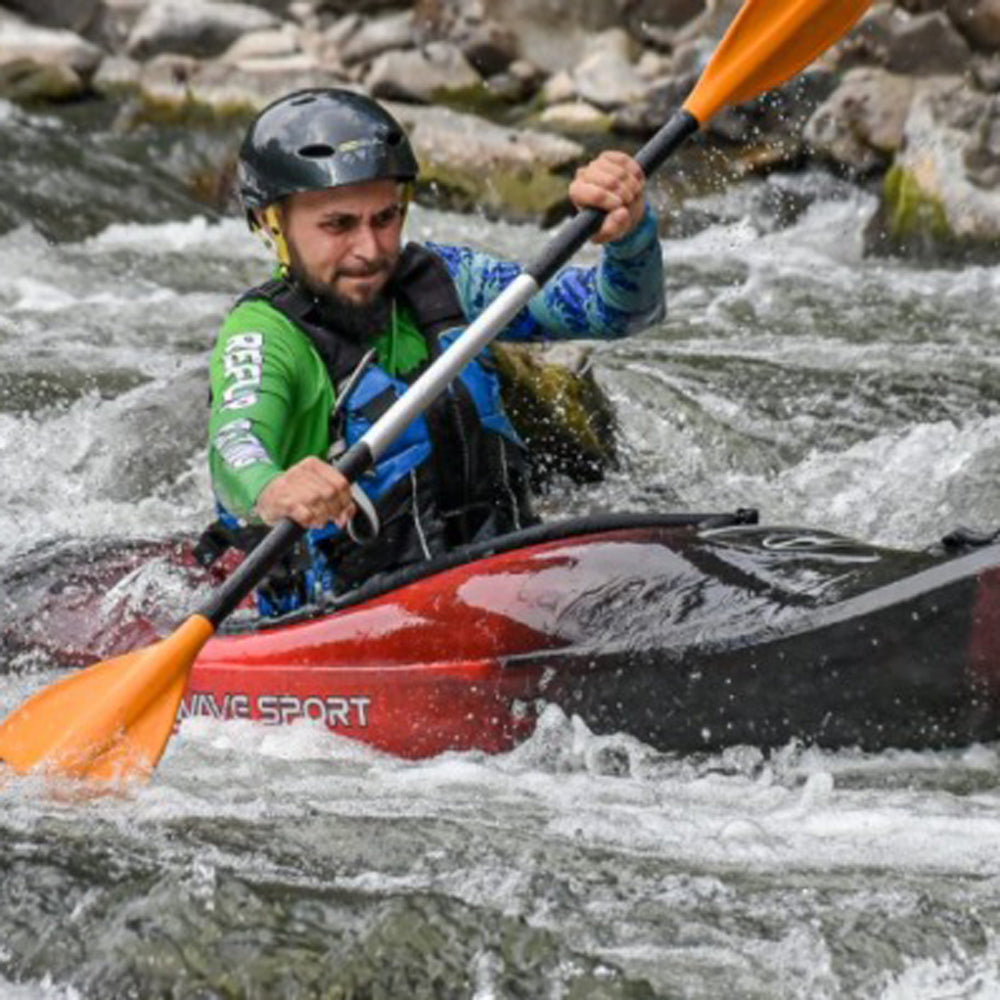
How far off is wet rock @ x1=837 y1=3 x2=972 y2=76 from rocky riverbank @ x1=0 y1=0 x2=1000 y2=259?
0.03 feet

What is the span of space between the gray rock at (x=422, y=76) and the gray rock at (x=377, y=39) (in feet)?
1.81

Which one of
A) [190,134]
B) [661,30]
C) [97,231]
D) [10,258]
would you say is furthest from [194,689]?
[661,30]

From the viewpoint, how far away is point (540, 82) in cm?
1373

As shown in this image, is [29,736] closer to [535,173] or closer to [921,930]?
[921,930]

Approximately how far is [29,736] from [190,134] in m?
9.14

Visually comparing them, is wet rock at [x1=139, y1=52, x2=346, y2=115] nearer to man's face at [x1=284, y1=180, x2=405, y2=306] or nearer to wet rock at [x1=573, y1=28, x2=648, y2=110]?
wet rock at [x1=573, y1=28, x2=648, y2=110]

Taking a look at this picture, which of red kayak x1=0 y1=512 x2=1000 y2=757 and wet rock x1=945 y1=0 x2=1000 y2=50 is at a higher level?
wet rock x1=945 y1=0 x2=1000 y2=50

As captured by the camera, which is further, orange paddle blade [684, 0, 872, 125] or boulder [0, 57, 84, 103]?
boulder [0, 57, 84, 103]

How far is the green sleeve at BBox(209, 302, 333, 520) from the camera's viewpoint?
4.17 metres

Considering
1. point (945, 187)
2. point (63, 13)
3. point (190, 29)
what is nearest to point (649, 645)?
point (945, 187)

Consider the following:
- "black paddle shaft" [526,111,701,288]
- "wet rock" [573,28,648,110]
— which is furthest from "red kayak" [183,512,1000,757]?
"wet rock" [573,28,648,110]

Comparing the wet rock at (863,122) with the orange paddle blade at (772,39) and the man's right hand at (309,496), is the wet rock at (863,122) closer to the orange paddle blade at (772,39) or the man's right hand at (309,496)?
the orange paddle blade at (772,39)

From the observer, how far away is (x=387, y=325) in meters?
4.54

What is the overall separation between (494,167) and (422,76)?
2194 mm
